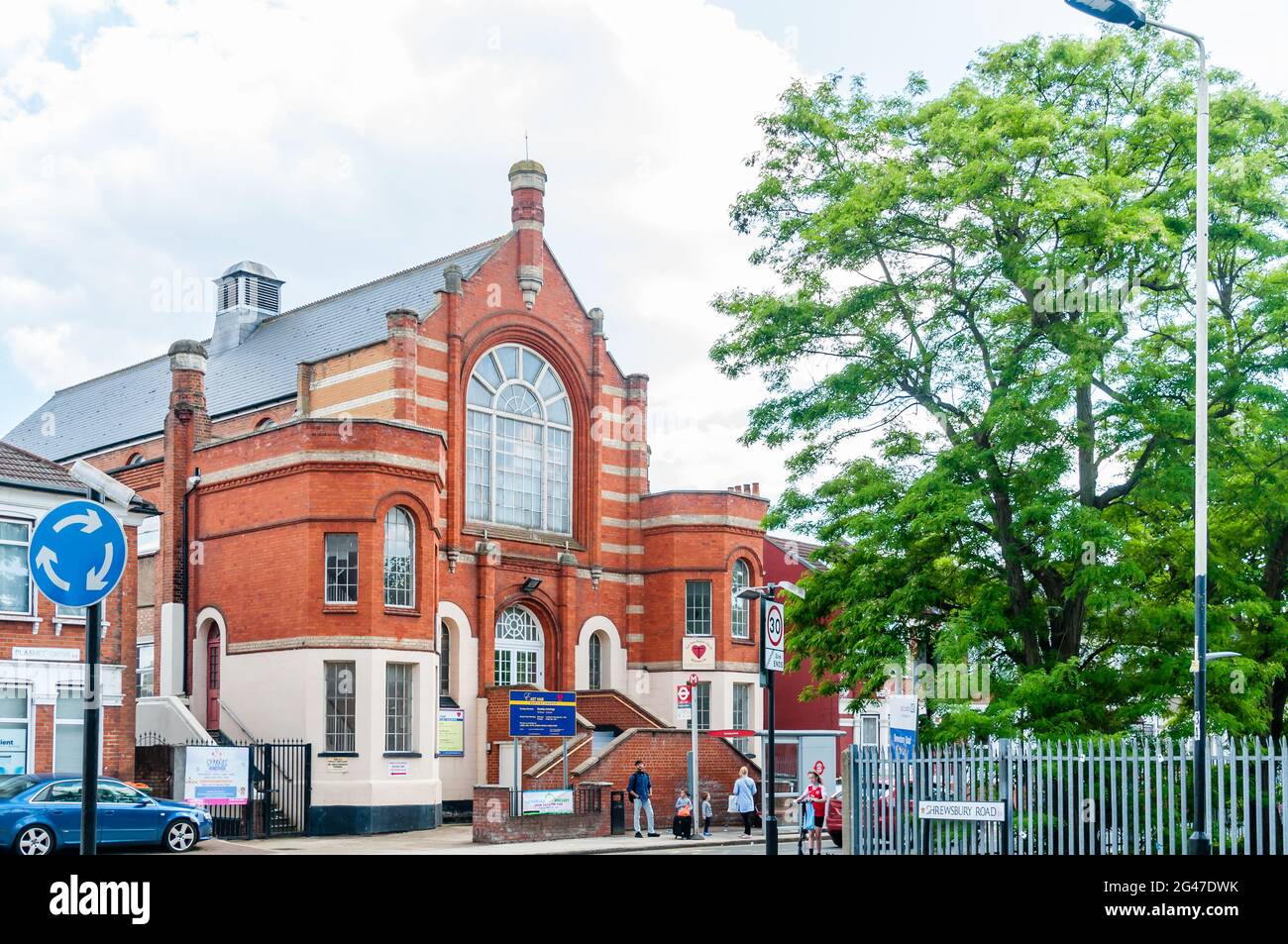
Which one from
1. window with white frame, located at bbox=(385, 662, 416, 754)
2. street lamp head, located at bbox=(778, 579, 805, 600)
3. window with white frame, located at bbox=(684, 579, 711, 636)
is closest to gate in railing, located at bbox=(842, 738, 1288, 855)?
street lamp head, located at bbox=(778, 579, 805, 600)

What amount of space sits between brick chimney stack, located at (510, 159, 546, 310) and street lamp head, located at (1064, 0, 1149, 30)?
90.5 ft

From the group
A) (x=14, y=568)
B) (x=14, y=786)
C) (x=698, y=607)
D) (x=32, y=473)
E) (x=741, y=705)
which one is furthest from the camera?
(x=741, y=705)

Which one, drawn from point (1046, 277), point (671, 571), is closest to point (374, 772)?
point (671, 571)

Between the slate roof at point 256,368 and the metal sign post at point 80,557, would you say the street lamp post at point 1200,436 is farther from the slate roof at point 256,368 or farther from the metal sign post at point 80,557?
the slate roof at point 256,368

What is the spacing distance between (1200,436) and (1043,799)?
16.7ft

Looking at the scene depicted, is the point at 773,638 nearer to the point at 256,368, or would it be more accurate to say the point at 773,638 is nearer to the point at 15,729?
the point at 15,729

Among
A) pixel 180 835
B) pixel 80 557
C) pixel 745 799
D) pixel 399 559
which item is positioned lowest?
pixel 745 799

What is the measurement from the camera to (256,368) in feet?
147

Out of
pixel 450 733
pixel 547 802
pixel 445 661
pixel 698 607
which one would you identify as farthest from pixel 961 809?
pixel 698 607

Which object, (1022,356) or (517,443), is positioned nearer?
(1022,356)

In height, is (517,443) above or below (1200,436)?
above

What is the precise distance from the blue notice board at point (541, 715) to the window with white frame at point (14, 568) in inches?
393

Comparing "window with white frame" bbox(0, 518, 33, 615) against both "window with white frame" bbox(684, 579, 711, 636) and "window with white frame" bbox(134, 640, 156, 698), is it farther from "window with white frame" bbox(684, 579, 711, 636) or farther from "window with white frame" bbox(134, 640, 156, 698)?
"window with white frame" bbox(684, 579, 711, 636)

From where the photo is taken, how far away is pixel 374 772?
3219cm
